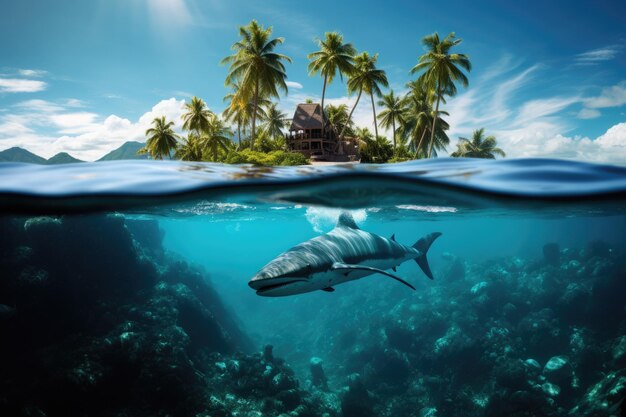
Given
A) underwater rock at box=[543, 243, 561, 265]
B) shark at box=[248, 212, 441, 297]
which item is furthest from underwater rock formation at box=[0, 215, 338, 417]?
underwater rock at box=[543, 243, 561, 265]

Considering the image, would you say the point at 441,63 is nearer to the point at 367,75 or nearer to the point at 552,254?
the point at 367,75

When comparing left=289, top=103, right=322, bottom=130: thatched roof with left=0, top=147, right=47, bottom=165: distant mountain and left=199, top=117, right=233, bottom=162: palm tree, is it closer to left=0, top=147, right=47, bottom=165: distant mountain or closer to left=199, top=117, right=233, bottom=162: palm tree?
left=199, top=117, right=233, bottom=162: palm tree

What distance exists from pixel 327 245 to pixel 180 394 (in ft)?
26.7

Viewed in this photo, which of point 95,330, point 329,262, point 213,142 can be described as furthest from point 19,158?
point 213,142

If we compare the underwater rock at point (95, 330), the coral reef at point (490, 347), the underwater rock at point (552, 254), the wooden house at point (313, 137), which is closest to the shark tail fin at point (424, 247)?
the coral reef at point (490, 347)

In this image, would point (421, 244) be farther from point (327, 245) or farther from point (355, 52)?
point (355, 52)

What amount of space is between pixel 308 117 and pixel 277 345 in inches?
1223

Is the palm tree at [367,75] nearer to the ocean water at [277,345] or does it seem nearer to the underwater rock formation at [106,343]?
the ocean water at [277,345]

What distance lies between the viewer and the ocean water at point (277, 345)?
8156 millimetres

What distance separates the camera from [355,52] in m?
42.4

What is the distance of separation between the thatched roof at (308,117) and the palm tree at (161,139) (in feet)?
53.1

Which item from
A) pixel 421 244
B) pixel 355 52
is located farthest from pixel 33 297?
pixel 355 52

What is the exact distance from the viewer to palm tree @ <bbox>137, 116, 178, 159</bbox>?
44.7 metres

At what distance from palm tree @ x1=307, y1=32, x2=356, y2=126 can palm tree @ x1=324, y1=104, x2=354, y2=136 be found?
8.23 metres
